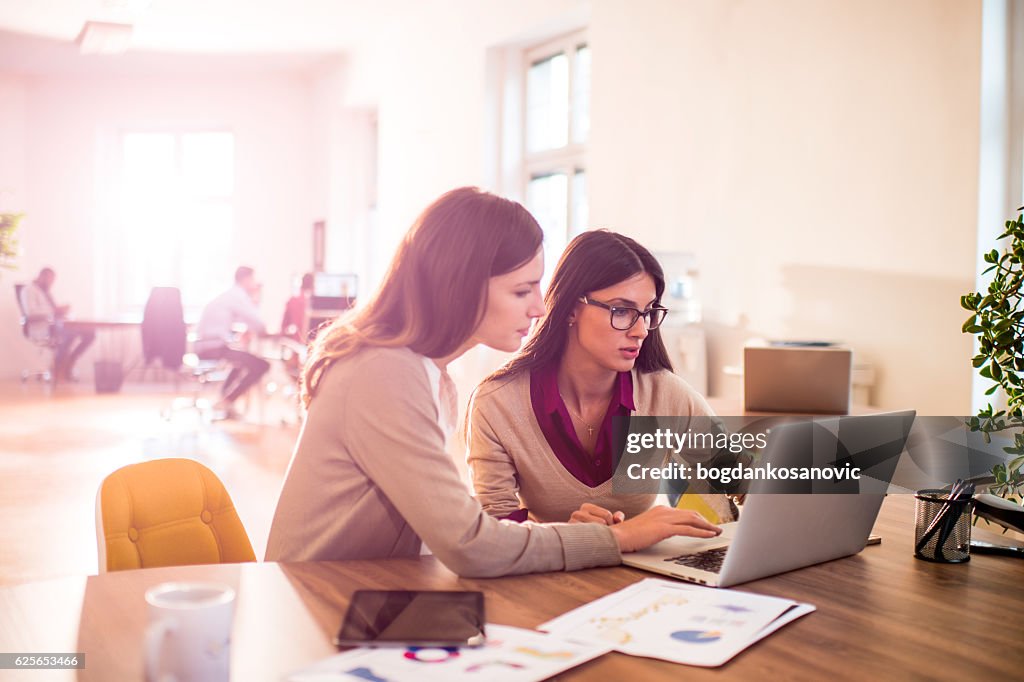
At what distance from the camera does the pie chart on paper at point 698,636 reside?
1141 millimetres

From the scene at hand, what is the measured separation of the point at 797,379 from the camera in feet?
10.2

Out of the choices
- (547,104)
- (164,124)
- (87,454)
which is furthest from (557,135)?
(164,124)

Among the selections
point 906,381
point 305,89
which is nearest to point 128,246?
point 305,89

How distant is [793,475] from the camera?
1321mm

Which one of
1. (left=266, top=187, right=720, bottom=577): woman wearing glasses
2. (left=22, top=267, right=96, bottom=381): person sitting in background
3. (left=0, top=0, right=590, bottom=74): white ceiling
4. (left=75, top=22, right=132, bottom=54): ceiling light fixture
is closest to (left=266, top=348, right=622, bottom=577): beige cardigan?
(left=266, top=187, right=720, bottom=577): woman wearing glasses

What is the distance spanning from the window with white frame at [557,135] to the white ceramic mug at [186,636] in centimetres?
558

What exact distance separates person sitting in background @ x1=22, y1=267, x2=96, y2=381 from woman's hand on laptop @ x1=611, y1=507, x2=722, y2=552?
10570mm

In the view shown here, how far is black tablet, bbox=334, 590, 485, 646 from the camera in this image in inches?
43.3

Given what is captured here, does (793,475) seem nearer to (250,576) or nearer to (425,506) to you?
(425,506)

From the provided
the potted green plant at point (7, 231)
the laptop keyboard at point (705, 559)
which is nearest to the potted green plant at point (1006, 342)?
the laptop keyboard at point (705, 559)

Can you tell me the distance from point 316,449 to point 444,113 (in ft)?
23.0

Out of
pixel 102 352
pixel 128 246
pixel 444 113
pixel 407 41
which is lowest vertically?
pixel 102 352

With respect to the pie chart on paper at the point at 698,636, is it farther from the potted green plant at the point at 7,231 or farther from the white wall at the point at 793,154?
the potted green plant at the point at 7,231

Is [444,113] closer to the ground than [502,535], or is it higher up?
higher up
